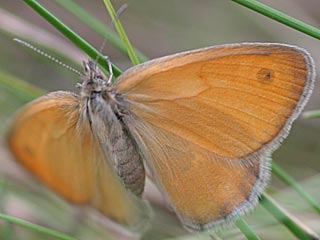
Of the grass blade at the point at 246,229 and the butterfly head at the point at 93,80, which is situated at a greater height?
the butterfly head at the point at 93,80

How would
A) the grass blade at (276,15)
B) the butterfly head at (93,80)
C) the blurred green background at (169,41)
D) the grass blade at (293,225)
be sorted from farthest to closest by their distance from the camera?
the blurred green background at (169,41), the butterfly head at (93,80), the grass blade at (293,225), the grass blade at (276,15)

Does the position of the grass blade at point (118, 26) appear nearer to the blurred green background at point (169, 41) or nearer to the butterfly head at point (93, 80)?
the butterfly head at point (93, 80)

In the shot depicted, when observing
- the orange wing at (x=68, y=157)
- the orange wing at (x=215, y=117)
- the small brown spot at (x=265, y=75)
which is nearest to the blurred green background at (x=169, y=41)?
the orange wing at (x=68, y=157)

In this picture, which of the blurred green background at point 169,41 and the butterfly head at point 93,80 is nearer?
the butterfly head at point 93,80

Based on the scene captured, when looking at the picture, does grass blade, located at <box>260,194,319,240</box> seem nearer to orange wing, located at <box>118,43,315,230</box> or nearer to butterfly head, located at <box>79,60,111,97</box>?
orange wing, located at <box>118,43,315,230</box>

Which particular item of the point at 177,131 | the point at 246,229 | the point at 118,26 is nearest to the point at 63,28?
the point at 118,26

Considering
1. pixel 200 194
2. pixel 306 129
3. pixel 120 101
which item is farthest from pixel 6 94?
pixel 306 129

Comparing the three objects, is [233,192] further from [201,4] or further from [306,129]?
[201,4]

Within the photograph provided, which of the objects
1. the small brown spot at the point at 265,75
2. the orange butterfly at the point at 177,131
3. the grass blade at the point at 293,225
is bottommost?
the grass blade at the point at 293,225

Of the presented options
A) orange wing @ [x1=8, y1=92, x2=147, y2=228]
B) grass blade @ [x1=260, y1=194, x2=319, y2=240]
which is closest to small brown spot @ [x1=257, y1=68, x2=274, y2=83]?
grass blade @ [x1=260, y1=194, x2=319, y2=240]

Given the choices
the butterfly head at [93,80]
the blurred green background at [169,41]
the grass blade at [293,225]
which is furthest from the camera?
the blurred green background at [169,41]
